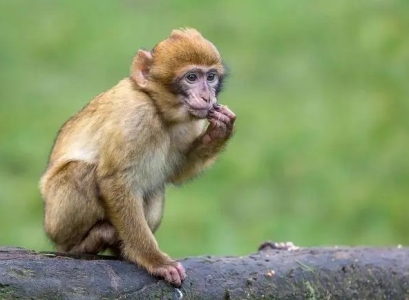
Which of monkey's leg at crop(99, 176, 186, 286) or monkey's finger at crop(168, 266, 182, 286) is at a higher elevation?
monkey's leg at crop(99, 176, 186, 286)

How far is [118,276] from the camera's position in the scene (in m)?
7.95

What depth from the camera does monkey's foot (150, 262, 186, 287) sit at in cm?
808

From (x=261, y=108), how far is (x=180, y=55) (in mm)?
7434

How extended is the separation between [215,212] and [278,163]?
1296 millimetres

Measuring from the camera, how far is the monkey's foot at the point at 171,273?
808 centimetres

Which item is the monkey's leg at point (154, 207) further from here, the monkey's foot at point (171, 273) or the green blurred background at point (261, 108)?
the green blurred background at point (261, 108)

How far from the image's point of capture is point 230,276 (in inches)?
328

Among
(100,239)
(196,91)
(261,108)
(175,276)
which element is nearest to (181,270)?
(175,276)

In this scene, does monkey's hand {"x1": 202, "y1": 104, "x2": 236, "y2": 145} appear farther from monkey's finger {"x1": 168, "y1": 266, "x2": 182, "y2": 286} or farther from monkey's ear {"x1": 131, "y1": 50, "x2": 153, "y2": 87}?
monkey's finger {"x1": 168, "y1": 266, "x2": 182, "y2": 286}

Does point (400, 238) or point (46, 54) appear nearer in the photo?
point (400, 238)

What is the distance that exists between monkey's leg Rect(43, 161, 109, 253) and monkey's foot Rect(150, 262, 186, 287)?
2.09 ft

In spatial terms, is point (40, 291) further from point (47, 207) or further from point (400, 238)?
point (400, 238)

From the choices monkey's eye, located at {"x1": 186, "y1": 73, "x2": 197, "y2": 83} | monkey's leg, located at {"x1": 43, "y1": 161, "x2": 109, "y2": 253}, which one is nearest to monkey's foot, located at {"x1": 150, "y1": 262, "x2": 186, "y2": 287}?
monkey's leg, located at {"x1": 43, "y1": 161, "x2": 109, "y2": 253}

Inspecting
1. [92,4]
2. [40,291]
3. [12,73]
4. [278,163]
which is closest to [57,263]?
[40,291]
